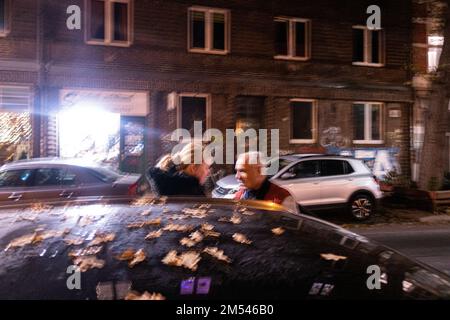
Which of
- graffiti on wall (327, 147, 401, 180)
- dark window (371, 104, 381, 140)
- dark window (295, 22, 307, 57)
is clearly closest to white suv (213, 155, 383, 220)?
graffiti on wall (327, 147, 401, 180)

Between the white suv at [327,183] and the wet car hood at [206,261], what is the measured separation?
8387 millimetres

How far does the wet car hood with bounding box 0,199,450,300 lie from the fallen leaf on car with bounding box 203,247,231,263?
17 millimetres

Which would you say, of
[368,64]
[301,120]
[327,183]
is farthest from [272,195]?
[368,64]

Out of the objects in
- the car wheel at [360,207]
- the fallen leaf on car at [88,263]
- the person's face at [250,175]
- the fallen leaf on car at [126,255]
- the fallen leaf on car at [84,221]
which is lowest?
the car wheel at [360,207]

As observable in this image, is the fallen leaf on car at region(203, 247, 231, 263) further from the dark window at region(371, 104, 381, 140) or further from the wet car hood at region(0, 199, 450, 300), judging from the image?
the dark window at region(371, 104, 381, 140)

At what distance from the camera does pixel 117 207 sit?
2.72m

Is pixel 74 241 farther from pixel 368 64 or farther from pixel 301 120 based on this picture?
pixel 368 64

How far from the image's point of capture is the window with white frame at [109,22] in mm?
16203

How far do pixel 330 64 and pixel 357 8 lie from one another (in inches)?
106

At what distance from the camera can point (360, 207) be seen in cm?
1192

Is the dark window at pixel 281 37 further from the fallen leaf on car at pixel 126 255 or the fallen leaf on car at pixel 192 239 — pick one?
the fallen leaf on car at pixel 126 255

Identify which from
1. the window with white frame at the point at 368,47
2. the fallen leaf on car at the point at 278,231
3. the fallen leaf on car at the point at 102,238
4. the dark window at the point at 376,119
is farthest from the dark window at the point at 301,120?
the fallen leaf on car at the point at 102,238

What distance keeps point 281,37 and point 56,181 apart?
12.0m
